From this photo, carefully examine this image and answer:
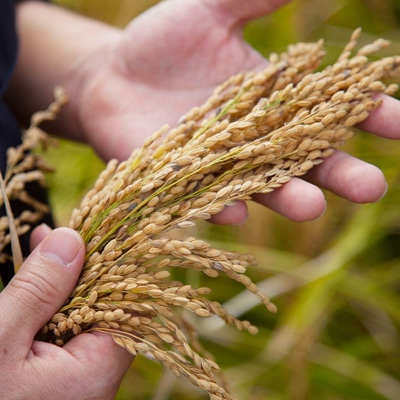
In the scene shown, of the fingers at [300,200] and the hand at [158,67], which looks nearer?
the fingers at [300,200]

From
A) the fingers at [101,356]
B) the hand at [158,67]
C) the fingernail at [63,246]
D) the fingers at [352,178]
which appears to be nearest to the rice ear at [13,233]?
the fingernail at [63,246]

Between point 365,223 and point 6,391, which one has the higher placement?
point 6,391

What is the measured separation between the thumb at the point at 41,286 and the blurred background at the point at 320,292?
33.1 inches

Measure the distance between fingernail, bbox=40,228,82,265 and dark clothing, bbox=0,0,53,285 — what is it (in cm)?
26

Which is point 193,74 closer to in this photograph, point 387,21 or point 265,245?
point 265,245

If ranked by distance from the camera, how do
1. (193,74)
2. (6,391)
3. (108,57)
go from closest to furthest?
(6,391) → (193,74) → (108,57)

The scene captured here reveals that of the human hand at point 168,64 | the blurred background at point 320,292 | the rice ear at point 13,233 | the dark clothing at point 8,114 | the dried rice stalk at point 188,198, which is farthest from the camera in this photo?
the blurred background at point 320,292

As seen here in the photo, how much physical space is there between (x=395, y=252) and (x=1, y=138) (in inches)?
57.9

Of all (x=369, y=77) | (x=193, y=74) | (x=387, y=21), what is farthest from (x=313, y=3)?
(x=369, y=77)

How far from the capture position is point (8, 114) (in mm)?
1407

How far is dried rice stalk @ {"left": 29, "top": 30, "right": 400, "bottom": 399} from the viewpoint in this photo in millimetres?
1021

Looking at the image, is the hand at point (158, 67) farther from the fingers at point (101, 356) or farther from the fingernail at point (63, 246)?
the fingers at point (101, 356)

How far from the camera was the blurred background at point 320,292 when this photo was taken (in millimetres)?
1813

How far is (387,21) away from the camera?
7.22 feet
